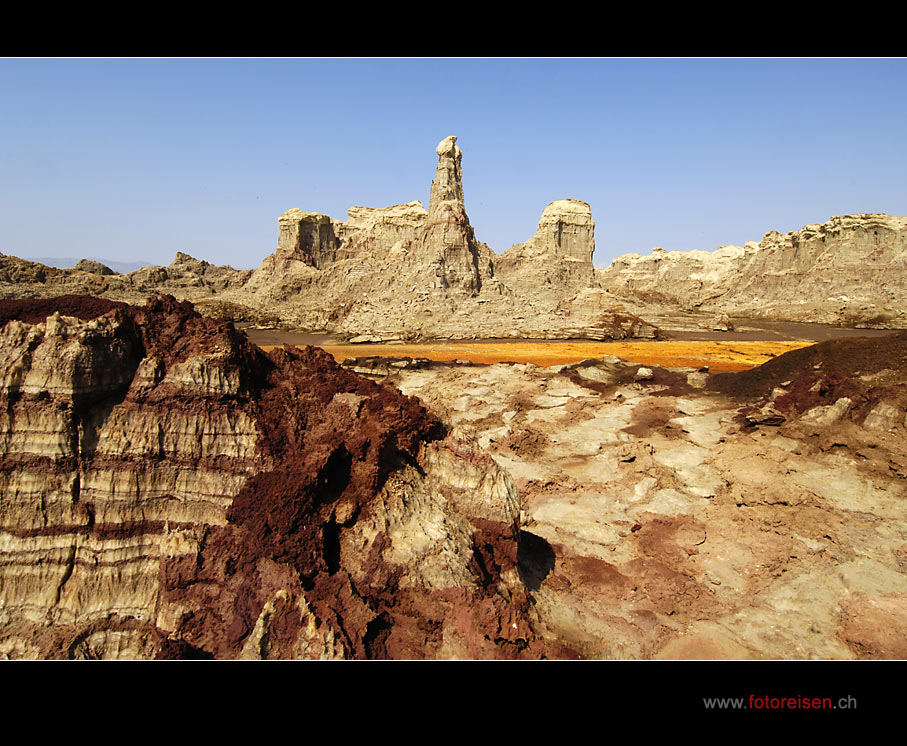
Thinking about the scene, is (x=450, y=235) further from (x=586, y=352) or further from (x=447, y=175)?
(x=586, y=352)

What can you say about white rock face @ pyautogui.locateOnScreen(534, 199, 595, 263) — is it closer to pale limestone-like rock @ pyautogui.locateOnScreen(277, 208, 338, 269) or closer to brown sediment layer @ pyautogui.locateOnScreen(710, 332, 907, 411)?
pale limestone-like rock @ pyautogui.locateOnScreen(277, 208, 338, 269)

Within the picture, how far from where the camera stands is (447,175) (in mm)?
68688

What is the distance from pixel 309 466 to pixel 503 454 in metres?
9.04

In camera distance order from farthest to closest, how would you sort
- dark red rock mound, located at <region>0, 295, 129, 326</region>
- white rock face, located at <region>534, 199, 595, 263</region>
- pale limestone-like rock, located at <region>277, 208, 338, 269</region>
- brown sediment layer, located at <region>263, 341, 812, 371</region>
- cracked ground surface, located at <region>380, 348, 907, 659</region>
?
white rock face, located at <region>534, 199, 595, 263</region>, pale limestone-like rock, located at <region>277, 208, 338, 269</region>, brown sediment layer, located at <region>263, 341, 812, 371</region>, cracked ground surface, located at <region>380, 348, 907, 659</region>, dark red rock mound, located at <region>0, 295, 129, 326</region>

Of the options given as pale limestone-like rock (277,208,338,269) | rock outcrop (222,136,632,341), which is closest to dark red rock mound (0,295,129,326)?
rock outcrop (222,136,632,341)

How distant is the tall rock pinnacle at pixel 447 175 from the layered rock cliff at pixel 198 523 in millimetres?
64690

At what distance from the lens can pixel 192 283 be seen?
84.2 meters

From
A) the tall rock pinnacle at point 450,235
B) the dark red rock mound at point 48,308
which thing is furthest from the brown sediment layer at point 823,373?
the tall rock pinnacle at point 450,235

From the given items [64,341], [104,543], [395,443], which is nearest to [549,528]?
[395,443]

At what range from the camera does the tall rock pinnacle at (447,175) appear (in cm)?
6825

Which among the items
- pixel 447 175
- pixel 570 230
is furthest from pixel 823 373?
pixel 570 230

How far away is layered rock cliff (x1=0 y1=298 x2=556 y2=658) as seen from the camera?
226 inches

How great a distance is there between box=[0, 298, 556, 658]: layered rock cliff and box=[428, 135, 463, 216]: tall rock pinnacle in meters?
64.7

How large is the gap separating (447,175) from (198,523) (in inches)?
2729
